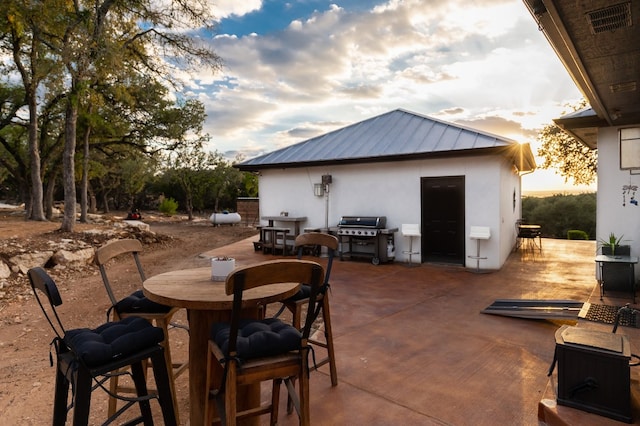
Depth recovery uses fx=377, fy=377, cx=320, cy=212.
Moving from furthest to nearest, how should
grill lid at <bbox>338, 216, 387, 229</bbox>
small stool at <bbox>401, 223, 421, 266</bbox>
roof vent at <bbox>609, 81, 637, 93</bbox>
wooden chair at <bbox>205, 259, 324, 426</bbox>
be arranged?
grill lid at <bbox>338, 216, 387, 229</bbox> < small stool at <bbox>401, 223, 421, 266</bbox> < roof vent at <bbox>609, 81, 637, 93</bbox> < wooden chair at <bbox>205, 259, 324, 426</bbox>

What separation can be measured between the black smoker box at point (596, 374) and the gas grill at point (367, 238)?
565cm

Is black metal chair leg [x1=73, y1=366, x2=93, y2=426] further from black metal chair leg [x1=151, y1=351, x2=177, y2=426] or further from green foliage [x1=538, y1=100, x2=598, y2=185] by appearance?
green foliage [x1=538, y1=100, x2=598, y2=185]

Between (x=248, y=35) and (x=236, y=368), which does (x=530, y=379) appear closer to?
(x=236, y=368)

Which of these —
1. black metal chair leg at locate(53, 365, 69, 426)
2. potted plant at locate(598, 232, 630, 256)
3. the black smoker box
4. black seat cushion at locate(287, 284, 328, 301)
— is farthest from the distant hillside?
black metal chair leg at locate(53, 365, 69, 426)

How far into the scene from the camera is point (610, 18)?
263 centimetres

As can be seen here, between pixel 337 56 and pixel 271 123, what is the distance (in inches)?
188

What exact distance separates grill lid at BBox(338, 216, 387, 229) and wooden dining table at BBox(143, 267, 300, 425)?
623 centimetres

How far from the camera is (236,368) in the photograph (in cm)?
171

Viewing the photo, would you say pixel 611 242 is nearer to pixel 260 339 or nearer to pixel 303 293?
pixel 303 293

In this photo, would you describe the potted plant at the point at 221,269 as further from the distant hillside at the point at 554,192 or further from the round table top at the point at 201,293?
the distant hillside at the point at 554,192

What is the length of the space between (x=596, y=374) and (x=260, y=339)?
199cm

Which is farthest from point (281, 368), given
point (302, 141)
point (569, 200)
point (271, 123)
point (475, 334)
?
point (569, 200)

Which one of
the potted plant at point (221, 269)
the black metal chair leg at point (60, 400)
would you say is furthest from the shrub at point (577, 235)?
the black metal chair leg at point (60, 400)

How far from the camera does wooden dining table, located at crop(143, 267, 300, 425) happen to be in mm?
1967
